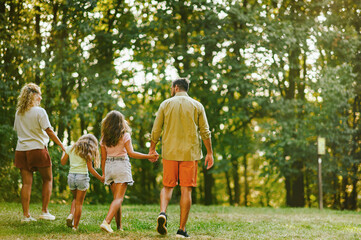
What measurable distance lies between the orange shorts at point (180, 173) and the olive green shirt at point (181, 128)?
0.26 ft

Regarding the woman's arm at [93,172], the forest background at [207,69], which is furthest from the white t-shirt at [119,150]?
the forest background at [207,69]

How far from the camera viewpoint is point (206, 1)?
14969 millimetres

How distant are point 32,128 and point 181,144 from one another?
240 cm

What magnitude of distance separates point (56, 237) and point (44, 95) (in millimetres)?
9700

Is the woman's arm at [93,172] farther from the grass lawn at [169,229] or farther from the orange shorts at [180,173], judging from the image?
the orange shorts at [180,173]

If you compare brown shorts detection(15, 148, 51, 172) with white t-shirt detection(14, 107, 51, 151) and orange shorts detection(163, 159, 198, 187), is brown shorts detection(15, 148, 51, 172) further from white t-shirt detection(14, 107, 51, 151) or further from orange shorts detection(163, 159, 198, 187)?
orange shorts detection(163, 159, 198, 187)

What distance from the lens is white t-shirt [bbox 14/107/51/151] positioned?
6707 millimetres

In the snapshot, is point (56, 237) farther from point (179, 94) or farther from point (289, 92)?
point (289, 92)

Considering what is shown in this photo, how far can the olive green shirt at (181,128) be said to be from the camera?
6000 millimetres

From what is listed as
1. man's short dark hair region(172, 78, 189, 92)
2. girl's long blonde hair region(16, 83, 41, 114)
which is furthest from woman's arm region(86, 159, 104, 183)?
man's short dark hair region(172, 78, 189, 92)

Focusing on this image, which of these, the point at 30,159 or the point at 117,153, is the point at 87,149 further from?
the point at 30,159

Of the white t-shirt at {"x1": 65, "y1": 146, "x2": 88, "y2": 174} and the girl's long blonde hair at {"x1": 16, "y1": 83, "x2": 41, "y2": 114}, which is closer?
the white t-shirt at {"x1": 65, "y1": 146, "x2": 88, "y2": 174}

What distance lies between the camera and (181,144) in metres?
6.01

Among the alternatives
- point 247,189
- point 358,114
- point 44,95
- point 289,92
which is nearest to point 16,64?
point 44,95
